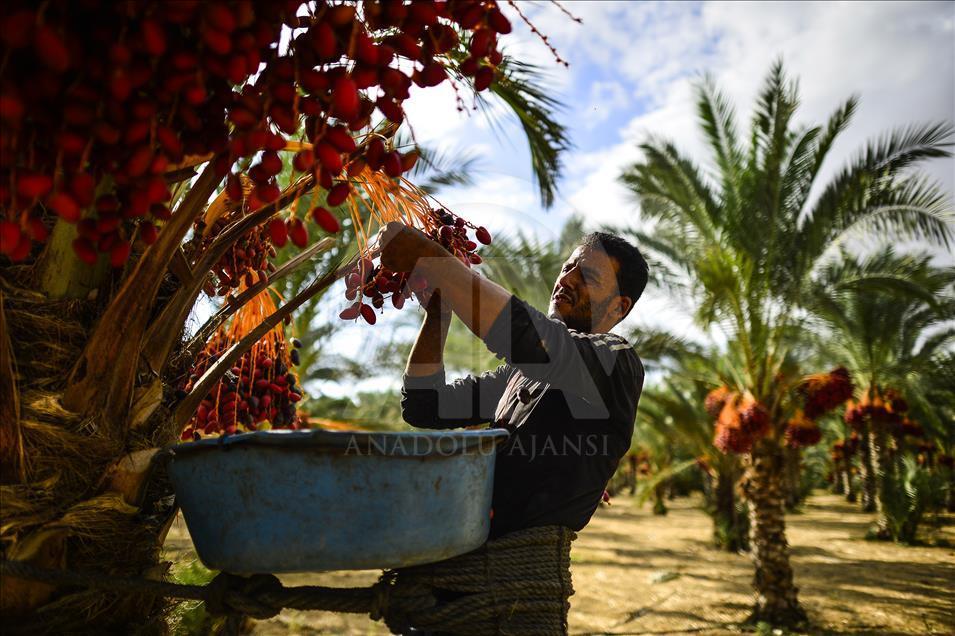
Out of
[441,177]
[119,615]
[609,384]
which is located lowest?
[119,615]

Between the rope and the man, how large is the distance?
0.10 metres

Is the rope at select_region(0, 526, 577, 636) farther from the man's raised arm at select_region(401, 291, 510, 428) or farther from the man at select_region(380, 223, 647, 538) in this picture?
the man's raised arm at select_region(401, 291, 510, 428)

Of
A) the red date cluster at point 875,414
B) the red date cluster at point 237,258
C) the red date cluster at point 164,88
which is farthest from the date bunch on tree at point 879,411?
the red date cluster at point 164,88

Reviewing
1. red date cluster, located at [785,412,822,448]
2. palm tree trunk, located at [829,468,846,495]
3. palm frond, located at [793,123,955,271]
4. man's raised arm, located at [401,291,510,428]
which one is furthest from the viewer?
palm tree trunk, located at [829,468,846,495]

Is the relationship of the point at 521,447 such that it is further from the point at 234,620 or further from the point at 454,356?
the point at 454,356

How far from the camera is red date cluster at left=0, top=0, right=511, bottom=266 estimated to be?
75cm

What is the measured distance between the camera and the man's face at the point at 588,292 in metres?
1.81

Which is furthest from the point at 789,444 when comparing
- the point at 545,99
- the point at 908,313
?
the point at 545,99

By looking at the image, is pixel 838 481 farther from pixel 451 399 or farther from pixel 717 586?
pixel 451 399

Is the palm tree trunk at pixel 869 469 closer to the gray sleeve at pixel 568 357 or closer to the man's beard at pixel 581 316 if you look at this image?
the man's beard at pixel 581 316

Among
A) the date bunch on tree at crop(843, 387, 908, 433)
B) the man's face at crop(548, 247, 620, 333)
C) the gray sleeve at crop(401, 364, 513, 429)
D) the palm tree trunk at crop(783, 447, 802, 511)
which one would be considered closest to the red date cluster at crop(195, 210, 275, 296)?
the gray sleeve at crop(401, 364, 513, 429)

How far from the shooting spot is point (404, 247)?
122cm

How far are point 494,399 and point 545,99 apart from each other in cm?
140

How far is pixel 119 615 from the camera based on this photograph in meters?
1.15
